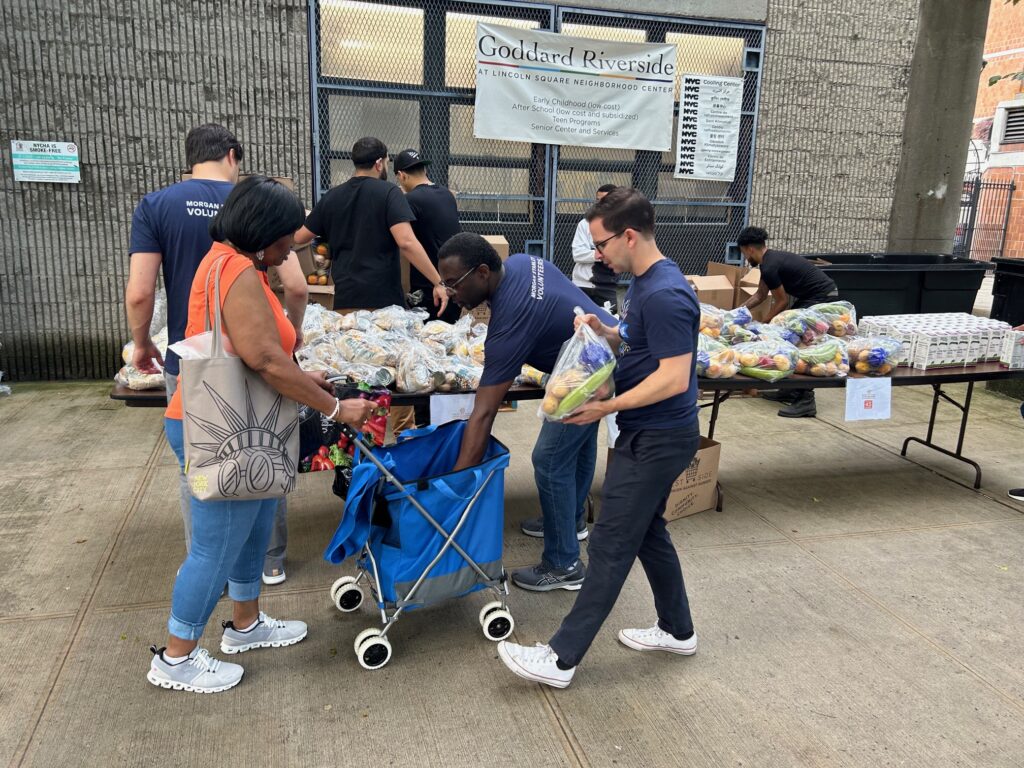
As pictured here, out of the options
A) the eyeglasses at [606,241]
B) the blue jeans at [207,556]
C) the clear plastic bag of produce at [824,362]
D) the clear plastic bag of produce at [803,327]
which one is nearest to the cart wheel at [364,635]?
the blue jeans at [207,556]

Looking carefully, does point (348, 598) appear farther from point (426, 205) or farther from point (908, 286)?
point (908, 286)

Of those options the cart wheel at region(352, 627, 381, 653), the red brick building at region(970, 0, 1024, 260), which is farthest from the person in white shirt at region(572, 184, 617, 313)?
the red brick building at region(970, 0, 1024, 260)

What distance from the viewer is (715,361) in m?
4.20

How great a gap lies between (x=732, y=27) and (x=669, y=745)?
24.5ft

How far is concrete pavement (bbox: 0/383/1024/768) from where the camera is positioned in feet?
8.55

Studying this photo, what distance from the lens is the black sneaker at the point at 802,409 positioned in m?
6.62

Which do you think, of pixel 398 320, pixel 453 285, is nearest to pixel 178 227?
pixel 453 285

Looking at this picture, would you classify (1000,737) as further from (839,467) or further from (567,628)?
(839,467)

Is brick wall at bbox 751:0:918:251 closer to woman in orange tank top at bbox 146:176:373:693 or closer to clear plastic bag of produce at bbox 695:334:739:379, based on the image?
clear plastic bag of produce at bbox 695:334:739:379

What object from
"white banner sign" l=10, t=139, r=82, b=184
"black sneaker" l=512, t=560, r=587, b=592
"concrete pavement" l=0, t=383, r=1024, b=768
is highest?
"white banner sign" l=10, t=139, r=82, b=184

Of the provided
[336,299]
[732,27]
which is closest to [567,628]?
[336,299]

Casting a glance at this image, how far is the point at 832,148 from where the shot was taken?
868 cm

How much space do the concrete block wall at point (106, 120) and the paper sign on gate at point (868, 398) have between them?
512 centimetres

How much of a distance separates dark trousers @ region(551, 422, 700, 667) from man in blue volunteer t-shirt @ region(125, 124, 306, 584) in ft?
5.03
